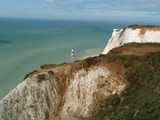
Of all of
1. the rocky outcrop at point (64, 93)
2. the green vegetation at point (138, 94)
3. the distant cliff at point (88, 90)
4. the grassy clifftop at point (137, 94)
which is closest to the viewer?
the green vegetation at point (138, 94)

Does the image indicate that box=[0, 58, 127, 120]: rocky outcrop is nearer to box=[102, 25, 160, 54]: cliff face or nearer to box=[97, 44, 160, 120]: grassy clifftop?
box=[97, 44, 160, 120]: grassy clifftop

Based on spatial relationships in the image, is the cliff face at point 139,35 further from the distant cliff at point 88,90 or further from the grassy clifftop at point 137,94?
the distant cliff at point 88,90

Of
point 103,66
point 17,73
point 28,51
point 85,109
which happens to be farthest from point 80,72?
point 28,51

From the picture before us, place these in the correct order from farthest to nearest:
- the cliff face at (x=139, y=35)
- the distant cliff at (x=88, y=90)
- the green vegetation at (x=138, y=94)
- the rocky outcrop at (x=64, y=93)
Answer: the cliff face at (x=139, y=35) < the rocky outcrop at (x=64, y=93) < the distant cliff at (x=88, y=90) < the green vegetation at (x=138, y=94)

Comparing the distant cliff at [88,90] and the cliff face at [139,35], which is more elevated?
the cliff face at [139,35]

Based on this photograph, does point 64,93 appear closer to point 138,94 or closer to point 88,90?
point 88,90

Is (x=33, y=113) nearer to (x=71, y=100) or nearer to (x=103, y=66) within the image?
(x=71, y=100)

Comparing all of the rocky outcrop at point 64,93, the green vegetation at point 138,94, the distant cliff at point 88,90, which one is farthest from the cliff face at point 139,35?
the rocky outcrop at point 64,93

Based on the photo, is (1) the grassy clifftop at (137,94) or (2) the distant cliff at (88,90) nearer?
(1) the grassy clifftop at (137,94)

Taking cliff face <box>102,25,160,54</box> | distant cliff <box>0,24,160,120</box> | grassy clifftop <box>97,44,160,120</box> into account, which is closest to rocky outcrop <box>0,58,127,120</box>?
distant cliff <box>0,24,160,120</box>
